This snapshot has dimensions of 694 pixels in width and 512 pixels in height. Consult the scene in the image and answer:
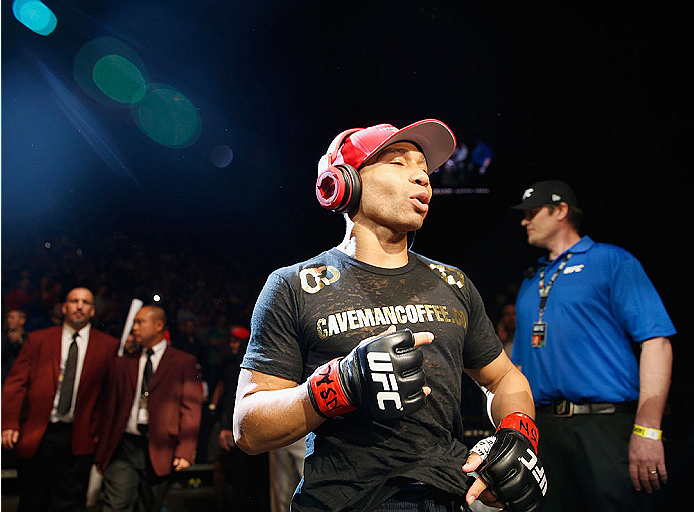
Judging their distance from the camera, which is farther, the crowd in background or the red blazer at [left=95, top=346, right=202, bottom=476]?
the crowd in background

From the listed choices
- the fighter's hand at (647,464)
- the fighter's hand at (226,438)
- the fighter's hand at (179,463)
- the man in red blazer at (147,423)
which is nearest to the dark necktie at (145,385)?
the man in red blazer at (147,423)

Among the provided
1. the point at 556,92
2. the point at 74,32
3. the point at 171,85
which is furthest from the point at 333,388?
the point at 556,92

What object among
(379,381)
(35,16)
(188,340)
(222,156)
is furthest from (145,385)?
(379,381)

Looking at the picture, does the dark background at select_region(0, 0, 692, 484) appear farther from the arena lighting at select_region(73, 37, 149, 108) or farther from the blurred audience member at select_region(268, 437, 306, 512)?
the blurred audience member at select_region(268, 437, 306, 512)

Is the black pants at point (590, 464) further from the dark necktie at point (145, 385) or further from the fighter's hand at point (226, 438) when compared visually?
the dark necktie at point (145, 385)

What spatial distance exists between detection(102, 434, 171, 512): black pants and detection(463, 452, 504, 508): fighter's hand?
12.5 feet

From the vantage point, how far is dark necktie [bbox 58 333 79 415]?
4.70 m

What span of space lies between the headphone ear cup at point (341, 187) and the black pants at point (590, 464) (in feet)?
5.92

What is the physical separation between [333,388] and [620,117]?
20.6 feet

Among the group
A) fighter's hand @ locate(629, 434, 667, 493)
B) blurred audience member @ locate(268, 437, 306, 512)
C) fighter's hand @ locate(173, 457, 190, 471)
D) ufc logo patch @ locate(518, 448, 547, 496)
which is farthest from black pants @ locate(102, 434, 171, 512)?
ufc logo patch @ locate(518, 448, 547, 496)

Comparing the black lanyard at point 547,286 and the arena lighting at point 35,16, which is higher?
the arena lighting at point 35,16

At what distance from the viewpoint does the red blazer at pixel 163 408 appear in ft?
14.8

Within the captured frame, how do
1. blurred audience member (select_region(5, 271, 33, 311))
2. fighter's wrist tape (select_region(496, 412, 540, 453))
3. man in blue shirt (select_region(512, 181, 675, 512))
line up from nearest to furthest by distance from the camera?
fighter's wrist tape (select_region(496, 412, 540, 453)), man in blue shirt (select_region(512, 181, 675, 512)), blurred audience member (select_region(5, 271, 33, 311))

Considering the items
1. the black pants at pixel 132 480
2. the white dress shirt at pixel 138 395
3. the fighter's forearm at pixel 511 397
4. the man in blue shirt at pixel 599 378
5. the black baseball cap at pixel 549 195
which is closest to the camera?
the fighter's forearm at pixel 511 397
